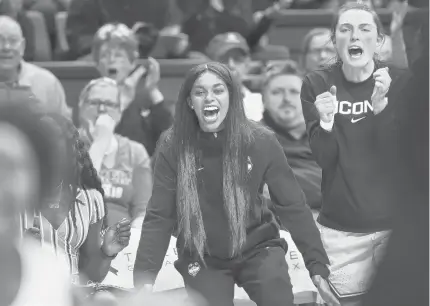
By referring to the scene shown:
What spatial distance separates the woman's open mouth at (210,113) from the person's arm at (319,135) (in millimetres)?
397

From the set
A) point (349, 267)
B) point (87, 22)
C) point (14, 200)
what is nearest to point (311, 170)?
point (349, 267)

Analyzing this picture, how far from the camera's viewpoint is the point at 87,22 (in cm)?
680

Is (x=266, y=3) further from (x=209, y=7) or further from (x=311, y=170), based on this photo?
(x=311, y=170)

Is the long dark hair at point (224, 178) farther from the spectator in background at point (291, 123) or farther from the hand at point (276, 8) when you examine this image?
the hand at point (276, 8)

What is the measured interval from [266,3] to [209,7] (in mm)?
803

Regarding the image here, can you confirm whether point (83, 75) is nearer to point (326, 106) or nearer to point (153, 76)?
point (153, 76)

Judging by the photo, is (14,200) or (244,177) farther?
(244,177)

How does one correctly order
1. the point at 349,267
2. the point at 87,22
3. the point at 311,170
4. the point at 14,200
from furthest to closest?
the point at 87,22
the point at 311,170
the point at 349,267
the point at 14,200

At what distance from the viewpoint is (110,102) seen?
5188mm

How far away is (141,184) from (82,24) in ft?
7.32

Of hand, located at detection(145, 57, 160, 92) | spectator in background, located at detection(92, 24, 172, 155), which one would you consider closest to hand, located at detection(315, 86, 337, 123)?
spectator in background, located at detection(92, 24, 172, 155)

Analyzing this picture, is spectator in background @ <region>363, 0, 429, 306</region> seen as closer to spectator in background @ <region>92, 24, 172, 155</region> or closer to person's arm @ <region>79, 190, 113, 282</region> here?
person's arm @ <region>79, 190, 113, 282</region>

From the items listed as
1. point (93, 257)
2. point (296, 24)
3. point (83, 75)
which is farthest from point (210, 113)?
point (296, 24)

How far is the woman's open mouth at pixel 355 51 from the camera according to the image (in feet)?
12.7
